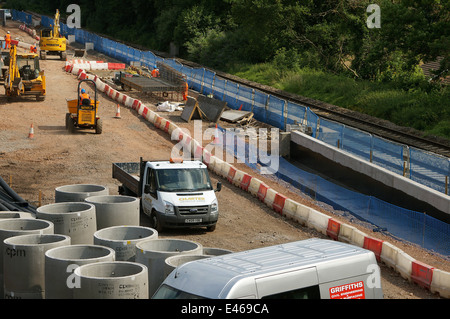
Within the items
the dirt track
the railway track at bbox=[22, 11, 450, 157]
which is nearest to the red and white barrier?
the dirt track

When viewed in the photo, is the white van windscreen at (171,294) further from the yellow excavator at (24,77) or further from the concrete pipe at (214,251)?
the yellow excavator at (24,77)

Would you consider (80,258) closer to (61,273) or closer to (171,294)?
(61,273)

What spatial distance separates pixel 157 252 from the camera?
1145 centimetres

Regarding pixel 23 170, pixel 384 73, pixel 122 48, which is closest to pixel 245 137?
pixel 23 170

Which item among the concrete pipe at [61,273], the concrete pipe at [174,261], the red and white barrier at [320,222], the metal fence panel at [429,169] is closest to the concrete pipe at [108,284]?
the concrete pipe at [61,273]

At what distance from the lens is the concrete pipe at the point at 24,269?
37.4 ft

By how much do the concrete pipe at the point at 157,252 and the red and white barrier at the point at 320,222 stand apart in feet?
20.8

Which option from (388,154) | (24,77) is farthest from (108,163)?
(24,77)

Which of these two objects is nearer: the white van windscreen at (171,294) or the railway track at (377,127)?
the white van windscreen at (171,294)

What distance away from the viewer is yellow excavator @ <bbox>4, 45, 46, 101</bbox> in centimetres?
3775

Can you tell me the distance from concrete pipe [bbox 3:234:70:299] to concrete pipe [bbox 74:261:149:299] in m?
1.27

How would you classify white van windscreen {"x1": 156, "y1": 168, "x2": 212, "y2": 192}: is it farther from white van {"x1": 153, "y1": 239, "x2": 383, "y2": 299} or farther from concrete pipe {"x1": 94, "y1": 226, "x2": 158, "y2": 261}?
white van {"x1": 153, "y1": 239, "x2": 383, "y2": 299}

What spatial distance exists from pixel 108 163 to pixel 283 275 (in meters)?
19.2
